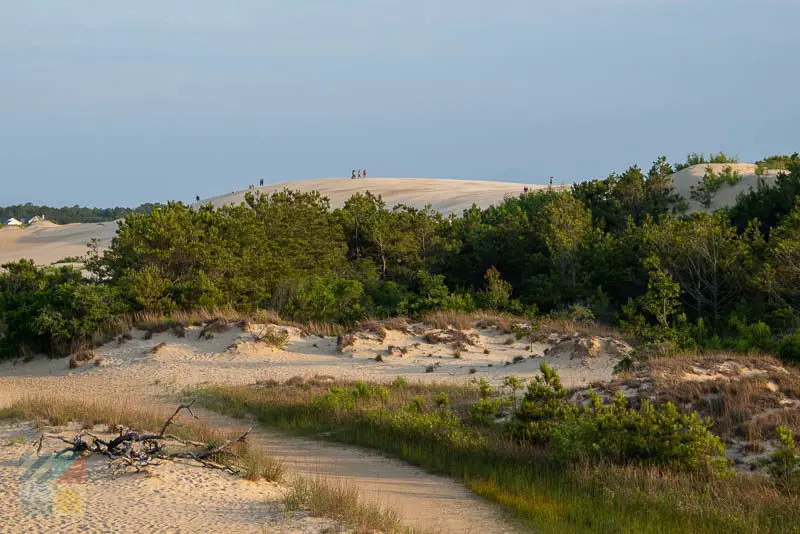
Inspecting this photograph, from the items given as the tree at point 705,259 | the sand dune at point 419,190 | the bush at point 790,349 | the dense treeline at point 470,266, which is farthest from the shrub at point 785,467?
the sand dune at point 419,190

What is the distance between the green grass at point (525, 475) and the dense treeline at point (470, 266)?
895 centimetres

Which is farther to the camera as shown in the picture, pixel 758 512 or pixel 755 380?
pixel 755 380

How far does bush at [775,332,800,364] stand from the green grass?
7.18 m

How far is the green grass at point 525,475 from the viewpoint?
8250 millimetres

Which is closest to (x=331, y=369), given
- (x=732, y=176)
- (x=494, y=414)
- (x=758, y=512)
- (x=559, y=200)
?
(x=494, y=414)

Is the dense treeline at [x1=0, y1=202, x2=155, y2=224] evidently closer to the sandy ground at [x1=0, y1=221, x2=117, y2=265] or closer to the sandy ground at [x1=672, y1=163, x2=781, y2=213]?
the sandy ground at [x1=0, y1=221, x2=117, y2=265]

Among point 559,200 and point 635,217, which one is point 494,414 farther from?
point 635,217

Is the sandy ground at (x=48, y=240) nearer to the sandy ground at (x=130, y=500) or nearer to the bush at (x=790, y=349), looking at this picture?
the bush at (x=790, y=349)

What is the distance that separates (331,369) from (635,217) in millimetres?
18746

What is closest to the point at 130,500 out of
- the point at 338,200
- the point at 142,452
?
the point at 142,452

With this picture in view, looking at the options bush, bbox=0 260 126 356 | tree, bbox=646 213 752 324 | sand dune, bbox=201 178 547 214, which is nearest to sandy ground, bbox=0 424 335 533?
bush, bbox=0 260 126 356

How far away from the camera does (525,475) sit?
33.6 feet

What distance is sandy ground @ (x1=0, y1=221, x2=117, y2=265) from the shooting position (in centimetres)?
7506

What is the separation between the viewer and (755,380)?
1263cm
